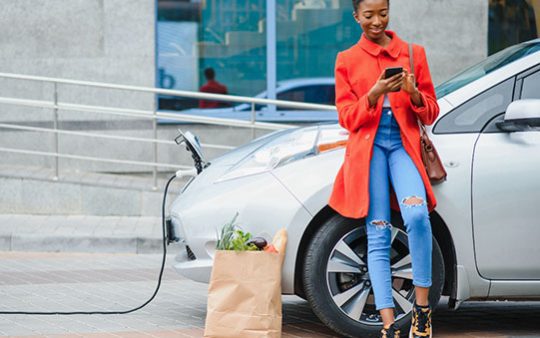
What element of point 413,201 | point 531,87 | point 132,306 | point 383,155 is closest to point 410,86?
point 383,155

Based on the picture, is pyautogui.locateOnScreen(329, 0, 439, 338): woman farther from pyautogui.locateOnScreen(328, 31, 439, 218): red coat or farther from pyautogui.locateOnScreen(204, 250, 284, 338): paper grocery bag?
pyautogui.locateOnScreen(204, 250, 284, 338): paper grocery bag

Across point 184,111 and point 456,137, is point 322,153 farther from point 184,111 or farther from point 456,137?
point 184,111

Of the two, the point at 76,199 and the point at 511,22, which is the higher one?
the point at 511,22

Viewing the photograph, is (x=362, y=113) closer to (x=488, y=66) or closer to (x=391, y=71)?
(x=391, y=71)

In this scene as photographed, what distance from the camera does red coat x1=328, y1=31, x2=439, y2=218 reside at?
553 centimetres

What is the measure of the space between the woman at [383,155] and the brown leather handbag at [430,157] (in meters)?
0.03

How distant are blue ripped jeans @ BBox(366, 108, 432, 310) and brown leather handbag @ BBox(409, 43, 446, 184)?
0.34ft

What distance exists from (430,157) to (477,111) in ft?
1.65

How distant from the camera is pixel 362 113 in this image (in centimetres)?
547

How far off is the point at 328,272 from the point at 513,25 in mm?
8881

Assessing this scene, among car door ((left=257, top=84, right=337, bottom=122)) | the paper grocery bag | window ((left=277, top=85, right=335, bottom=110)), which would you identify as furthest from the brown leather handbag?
window ((left=277, top=85, right=335, bottom=110))

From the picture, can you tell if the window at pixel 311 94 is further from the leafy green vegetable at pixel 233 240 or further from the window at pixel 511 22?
the leafy green vegetable at pixel 233 240

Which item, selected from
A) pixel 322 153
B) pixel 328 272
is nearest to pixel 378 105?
pixel 322 153

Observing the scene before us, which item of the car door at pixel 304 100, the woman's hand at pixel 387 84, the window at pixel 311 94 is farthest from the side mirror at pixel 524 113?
the window at pixel 311 94
